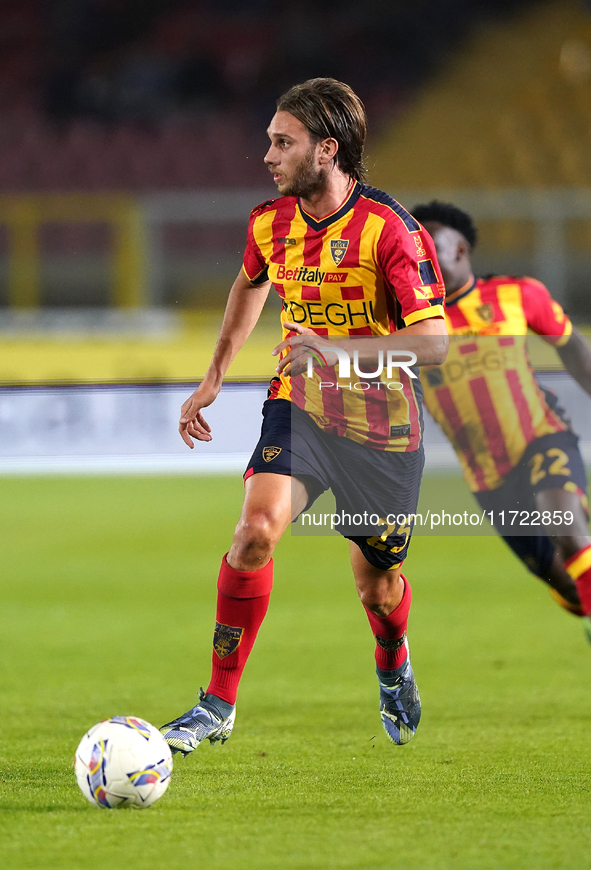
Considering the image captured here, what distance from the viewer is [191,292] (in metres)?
11.0

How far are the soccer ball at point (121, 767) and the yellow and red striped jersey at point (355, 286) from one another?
1037 mm

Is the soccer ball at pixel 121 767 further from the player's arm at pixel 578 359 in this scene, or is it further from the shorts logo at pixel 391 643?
the player's arm at pixel 578 359

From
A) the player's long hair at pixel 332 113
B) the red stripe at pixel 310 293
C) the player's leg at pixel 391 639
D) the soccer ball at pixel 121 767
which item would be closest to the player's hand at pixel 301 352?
the red stripe at pixel 310 293

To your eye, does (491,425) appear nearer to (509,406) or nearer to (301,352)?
(509,406)

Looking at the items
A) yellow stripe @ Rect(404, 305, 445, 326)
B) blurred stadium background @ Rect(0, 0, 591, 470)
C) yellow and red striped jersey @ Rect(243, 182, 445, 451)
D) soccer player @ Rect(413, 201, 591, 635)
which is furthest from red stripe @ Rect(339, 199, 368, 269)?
blurred stadium background @ Rect(0, 0, 591, 470)

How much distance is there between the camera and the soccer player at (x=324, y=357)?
3086 mm

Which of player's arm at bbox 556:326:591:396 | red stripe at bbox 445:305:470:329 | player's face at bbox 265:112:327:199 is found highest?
player's face at bbox 265:112:327:199

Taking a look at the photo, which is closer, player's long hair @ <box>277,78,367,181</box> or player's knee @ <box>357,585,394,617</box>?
player's long hair @ <box>277,78,367,181</box>

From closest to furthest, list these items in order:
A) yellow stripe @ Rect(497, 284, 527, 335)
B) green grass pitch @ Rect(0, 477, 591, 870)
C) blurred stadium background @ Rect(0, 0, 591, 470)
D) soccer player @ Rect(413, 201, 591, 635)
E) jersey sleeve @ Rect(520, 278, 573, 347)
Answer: green grass pitch @ Rect(0, 477, 591, 870) < soccer player @ Rect(413, 201, 591, 635) < jersey sleeve @ Rect(520, 278, 573, 347) < yellow stripe @ Rect(497, 284, 527, 335) < blurred stadium background @ Rect(0, 0, 591, 470)

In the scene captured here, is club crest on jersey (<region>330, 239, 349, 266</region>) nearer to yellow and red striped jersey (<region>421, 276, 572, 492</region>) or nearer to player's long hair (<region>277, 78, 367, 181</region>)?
player's long hair (<region>277, 78, 367, 181</region>)

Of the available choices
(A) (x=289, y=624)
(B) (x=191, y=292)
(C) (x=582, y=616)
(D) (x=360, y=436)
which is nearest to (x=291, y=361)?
(D) (x=360, y=436)

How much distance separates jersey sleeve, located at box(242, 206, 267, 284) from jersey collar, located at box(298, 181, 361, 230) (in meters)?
0.21

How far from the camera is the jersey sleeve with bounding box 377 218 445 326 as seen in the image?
3.09m

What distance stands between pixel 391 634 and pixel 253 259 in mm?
1272
